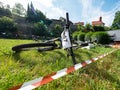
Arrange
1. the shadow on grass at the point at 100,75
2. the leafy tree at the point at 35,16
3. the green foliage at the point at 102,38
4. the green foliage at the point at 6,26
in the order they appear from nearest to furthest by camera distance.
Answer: the shadow on grass at the point at 100,75, the green foliage at the point at 102,38, the green foliage at the point at 6,26, the leafy tree at the point at 35,16

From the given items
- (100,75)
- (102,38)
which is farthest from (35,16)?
(100,75)

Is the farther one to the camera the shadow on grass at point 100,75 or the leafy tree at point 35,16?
the leafy tree at point 35,16

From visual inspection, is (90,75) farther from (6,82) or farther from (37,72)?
(6,82)

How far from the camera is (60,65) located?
14.1 ft

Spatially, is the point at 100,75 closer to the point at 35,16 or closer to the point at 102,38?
the point at 102,38

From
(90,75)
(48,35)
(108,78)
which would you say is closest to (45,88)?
(90,75)

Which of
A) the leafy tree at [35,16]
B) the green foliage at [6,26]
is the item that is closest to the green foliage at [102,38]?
the green foliage at [6,26]

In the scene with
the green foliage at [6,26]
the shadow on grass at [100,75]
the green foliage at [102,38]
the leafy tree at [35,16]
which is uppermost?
the leafy tree at [35,16]

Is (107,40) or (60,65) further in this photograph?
(107,40)

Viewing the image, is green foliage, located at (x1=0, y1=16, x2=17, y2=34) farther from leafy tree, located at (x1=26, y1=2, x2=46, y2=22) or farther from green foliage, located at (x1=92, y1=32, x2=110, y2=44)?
green foliage, located at (x1=92, y1=32, x2=110, y2=44)

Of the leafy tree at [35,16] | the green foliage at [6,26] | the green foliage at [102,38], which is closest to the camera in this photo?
the green foliage at [102,38]

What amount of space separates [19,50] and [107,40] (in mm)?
17501

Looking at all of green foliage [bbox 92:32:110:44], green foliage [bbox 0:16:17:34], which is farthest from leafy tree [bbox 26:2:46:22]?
green foliage [bbox 92:32:110:44]

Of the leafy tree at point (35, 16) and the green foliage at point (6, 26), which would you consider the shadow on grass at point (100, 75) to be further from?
the leafy tree at point (35, 16)
